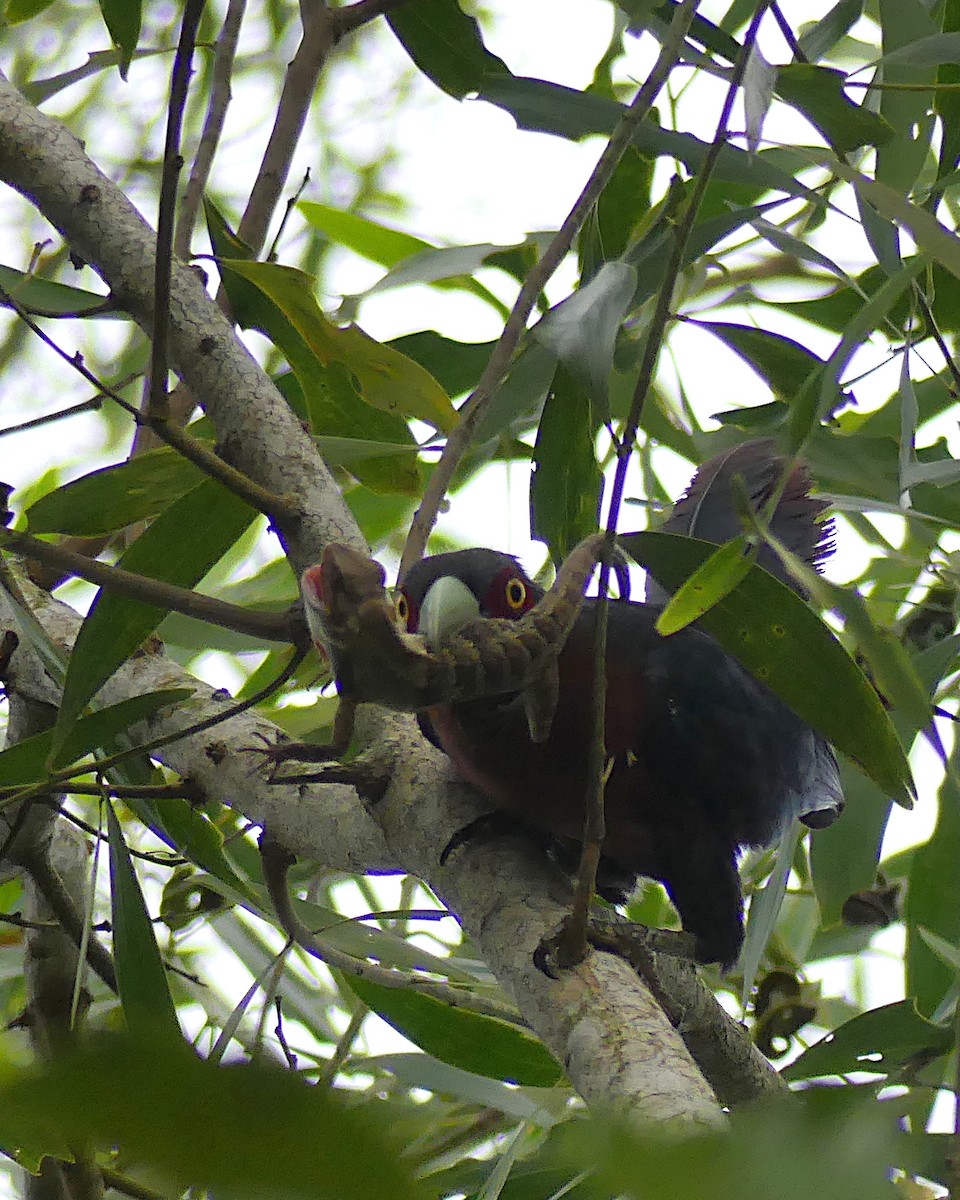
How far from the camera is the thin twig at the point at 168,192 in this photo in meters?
0.65

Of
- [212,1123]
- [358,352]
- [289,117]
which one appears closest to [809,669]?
[358,352]

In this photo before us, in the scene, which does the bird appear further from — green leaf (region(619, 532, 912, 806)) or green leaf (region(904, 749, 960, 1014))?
green leaf (region(619, 532, 912, 806))

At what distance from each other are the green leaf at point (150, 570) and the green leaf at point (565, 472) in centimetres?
23

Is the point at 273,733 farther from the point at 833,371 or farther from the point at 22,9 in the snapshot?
the point at 22,9

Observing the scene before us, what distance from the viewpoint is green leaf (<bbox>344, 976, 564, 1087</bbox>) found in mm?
1019

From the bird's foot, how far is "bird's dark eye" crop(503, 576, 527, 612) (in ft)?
0.80

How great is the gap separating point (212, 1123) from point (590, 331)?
622 millimetres

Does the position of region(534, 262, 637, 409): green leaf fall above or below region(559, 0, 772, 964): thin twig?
above

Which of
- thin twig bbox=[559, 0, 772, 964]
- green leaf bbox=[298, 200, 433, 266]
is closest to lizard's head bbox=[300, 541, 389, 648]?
thin twig bbox=[559, 0, 772, 964]

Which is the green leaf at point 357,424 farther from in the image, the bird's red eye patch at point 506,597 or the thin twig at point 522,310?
the thin twig at point 522,310

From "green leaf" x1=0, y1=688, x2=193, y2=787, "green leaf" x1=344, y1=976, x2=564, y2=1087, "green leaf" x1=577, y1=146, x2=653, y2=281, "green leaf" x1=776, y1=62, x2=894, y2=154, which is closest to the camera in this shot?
"green leaf" x1=776, y1=62, x2=894, y2=154

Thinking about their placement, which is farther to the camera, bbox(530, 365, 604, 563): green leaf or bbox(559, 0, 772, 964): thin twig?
bbox(530, 365, 604, 563): green leaf

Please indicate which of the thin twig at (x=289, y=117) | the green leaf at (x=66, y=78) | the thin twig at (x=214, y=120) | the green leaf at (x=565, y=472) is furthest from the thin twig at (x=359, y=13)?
the green leaf at (x=565, y=472)

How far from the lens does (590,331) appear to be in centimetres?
73
